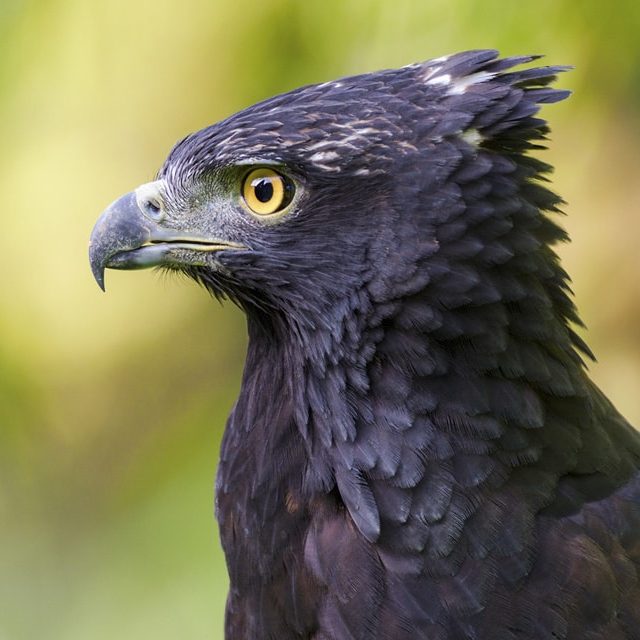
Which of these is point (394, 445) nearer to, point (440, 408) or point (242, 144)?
point (440, 408)

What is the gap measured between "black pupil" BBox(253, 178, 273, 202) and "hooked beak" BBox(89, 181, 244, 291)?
149 mm

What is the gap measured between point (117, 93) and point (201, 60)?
0.41m

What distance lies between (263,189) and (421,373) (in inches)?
23.0

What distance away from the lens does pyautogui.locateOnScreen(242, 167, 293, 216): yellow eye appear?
259 cm

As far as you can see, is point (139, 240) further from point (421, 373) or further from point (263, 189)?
point (421, 373)

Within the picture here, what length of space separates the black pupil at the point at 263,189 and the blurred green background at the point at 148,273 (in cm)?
173

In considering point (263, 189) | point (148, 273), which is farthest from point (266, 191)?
point (148, 273)

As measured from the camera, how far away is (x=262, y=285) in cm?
271

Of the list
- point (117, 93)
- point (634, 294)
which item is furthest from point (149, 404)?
point (634, 294)

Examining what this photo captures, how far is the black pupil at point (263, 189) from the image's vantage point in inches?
102

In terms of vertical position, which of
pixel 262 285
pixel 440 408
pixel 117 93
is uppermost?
pixel 117 93

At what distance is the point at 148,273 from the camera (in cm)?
490

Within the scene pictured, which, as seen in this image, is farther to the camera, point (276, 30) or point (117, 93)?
point (117, 93)

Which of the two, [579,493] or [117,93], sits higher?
[117,93]
